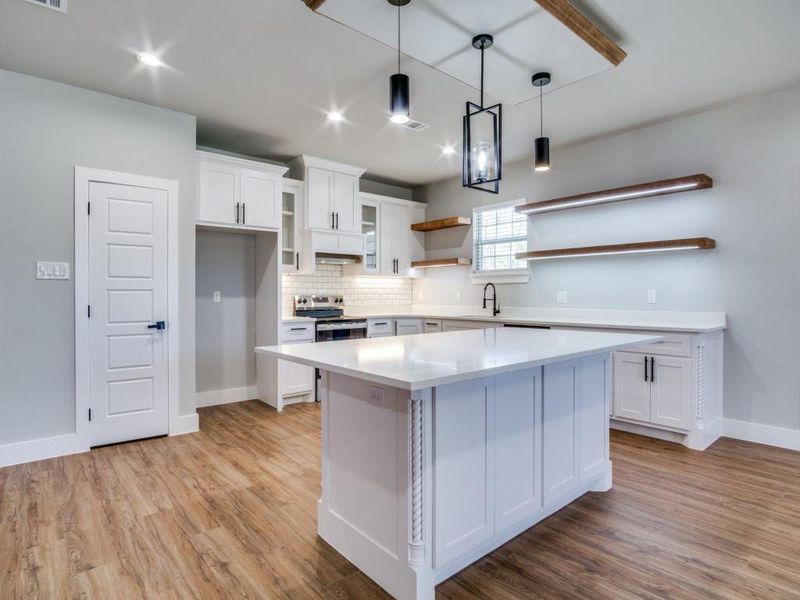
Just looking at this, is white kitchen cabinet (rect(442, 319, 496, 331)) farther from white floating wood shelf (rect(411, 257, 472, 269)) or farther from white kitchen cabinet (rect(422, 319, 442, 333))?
white floating wood shelf (rect(411, 257, 472, 269))

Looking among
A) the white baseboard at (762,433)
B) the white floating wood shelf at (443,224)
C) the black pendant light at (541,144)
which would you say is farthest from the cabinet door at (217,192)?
the white baseboard at (762,433)

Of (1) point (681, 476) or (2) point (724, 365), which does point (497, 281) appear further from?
(1) point (681, 476)

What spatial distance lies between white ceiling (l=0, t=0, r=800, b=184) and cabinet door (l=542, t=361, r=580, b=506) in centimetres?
188

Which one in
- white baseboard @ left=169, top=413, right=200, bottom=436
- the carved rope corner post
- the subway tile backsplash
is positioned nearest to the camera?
the carved rope corner post

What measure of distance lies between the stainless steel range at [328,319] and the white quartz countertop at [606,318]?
0.23m

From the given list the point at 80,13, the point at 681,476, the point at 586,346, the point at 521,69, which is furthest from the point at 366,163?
the point at 681,476

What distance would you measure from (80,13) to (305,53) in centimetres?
126

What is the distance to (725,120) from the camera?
3.72 meters

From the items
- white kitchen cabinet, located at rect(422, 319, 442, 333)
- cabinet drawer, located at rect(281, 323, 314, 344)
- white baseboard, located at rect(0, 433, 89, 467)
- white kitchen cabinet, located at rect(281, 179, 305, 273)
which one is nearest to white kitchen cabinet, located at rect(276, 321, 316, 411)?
cabinet drawer, located at rect(281, 323, 314, 344)

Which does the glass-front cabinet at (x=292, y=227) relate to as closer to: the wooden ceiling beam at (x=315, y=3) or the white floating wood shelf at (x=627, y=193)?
the white floating wood shelf at (x=627, y=193)

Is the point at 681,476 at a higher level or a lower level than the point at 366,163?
lower

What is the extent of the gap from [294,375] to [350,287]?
1.56 meters

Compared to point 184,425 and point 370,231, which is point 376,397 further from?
point 370,231

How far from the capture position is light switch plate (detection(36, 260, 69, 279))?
10.8 feet
